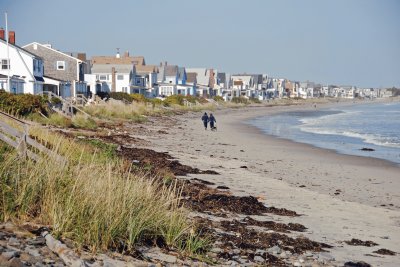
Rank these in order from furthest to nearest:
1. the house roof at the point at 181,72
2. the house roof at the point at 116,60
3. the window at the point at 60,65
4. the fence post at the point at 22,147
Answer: the house roof at the point at 181,72 < the house roof at the point at 116,60 < the window at the point at 60,65 < the fence post at the point at 22,147

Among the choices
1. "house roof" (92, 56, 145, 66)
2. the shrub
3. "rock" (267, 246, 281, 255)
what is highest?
"house roof" (92, 56, 145, 66)

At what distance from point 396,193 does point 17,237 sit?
12.0 meters

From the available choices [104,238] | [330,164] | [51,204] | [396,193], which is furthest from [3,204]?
[330,164]

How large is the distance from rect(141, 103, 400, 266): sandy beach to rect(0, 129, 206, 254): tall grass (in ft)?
8.48

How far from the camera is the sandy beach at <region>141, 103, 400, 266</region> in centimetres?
911

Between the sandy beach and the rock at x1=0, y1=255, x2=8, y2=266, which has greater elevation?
the rock at x1=0, y1=255, x2=8, y2=266

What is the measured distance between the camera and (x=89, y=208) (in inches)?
254

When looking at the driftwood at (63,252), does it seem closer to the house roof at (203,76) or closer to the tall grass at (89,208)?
the tall grass at (89,208)

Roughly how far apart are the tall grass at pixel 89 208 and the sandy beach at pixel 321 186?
2584mm

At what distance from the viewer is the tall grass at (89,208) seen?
6.14 meters

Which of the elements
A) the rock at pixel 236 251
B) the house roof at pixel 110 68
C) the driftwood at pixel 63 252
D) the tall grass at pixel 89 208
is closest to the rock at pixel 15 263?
the driftwood at pixel 63 252

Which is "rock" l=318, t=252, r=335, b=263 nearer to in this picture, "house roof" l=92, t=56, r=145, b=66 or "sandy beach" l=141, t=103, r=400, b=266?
"sandy beach" l=141, t=103, r=400, b=266

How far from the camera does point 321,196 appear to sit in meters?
13.4

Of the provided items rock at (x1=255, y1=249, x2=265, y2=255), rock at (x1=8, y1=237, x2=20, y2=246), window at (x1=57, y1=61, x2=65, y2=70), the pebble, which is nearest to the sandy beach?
rock at (x1=255, y1=249, x2=265, y2=255)
